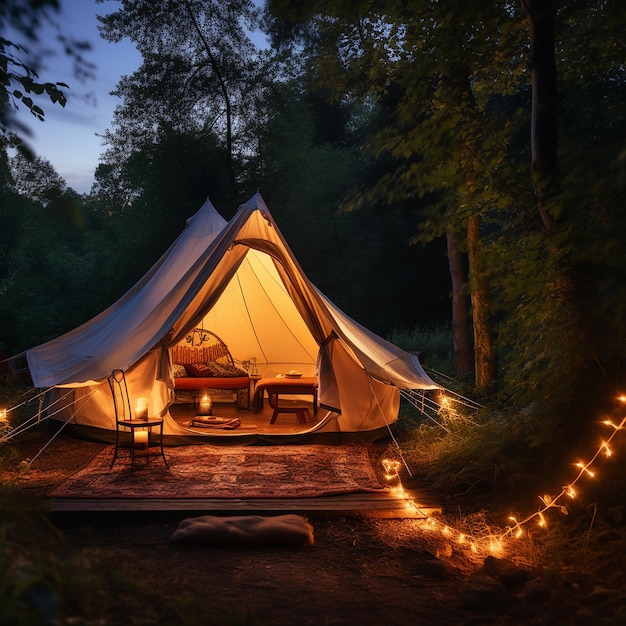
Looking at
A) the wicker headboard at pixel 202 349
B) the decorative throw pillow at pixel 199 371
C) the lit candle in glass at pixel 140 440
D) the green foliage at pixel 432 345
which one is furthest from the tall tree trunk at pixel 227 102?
the lit candle in glass at pixel 140 440

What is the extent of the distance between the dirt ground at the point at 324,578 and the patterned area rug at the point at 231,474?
1.49ft

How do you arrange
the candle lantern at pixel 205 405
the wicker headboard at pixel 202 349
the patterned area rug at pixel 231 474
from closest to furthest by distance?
the patterned area rug at pixel 231 474 → the candle lantern at pixel 205 405 → the wicker headboard at pixel 202 349

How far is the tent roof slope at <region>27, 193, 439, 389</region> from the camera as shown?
5891 mm

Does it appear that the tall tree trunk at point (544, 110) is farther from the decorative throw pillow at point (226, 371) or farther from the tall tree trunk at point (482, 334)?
the decorative throw pillow at point (226, 371)

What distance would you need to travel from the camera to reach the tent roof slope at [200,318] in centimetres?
589

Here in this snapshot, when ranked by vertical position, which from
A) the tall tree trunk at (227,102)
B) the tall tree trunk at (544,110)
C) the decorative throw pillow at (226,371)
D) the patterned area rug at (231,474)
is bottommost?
the patterned area rug at (231,474)

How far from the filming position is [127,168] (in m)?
15.0

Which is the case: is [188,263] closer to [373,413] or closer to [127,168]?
[373,413]

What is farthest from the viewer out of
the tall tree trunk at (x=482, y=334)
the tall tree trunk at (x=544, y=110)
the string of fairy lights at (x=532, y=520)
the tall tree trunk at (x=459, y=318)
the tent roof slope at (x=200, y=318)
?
the tall tree trunk at (x=459, y=318)

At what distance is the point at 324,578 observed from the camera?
331cm

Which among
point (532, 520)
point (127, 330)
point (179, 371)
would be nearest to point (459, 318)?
point (179, 371)

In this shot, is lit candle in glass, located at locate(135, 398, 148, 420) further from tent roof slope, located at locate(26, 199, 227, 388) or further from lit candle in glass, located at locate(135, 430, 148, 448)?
tent roof slope, located at locate(26, 199, 227, 388)

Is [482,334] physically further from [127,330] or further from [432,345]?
[432,345]

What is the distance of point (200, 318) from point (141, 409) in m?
1.07
